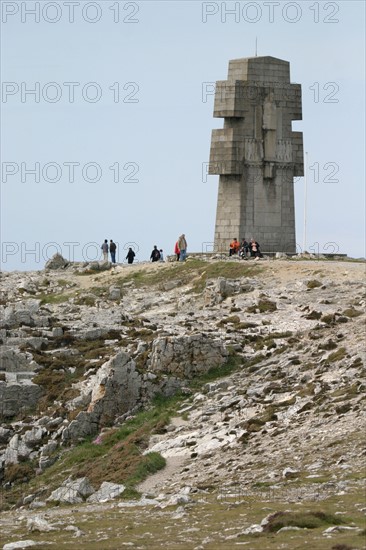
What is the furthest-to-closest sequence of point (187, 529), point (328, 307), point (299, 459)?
point (328, 307)
point (299, 459)
point (187, 529)

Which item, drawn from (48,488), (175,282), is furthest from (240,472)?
(175,282)

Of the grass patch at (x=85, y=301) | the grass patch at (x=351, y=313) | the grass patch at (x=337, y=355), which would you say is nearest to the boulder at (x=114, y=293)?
the grass patch at (x=85, y=301)

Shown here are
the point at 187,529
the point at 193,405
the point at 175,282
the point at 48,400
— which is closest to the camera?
the point at 187,529

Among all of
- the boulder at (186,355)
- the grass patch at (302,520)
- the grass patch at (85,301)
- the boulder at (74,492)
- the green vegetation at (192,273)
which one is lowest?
the boulder at (74,492)

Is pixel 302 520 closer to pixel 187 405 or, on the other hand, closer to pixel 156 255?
pixel 187 405

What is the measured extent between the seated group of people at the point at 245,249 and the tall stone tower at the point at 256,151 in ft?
5.69

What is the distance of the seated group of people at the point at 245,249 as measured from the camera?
77188 mm

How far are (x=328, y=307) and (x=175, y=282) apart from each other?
1162 centimetres

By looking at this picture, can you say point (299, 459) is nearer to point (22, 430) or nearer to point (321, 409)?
point (321, 409)

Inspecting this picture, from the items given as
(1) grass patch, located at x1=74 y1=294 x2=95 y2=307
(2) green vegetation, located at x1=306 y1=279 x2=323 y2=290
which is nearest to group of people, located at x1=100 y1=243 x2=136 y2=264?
(1) grass patch, located at x1=74 y1=294 x2=95 y2=307

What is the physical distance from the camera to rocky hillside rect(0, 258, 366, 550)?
35219 mm

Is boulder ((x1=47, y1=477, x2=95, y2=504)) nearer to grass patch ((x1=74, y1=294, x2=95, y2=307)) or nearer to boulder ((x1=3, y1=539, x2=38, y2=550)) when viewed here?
boulder ((x1=3, y1=539, x2=38, y2=550))

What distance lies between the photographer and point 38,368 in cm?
6119

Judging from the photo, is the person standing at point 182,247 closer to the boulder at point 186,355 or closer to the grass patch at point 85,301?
the grass patch at point 85,301
